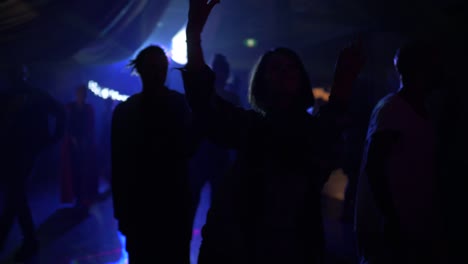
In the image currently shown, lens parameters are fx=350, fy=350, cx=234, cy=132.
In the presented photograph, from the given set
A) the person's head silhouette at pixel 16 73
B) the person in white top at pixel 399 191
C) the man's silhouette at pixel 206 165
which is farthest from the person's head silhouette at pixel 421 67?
the person's head silhouette at pixel 16 73

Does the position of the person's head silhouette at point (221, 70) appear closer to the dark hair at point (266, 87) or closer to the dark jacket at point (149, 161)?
the dark jacket at point (149, 161)

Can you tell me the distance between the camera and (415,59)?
74.9 inches

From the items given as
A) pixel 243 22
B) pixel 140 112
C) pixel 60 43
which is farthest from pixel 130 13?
pixel 243 22

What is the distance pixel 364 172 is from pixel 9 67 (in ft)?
12.0

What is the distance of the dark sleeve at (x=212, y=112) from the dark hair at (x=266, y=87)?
20cm

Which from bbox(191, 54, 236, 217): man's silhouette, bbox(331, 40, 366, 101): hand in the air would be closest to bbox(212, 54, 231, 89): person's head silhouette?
bbox(191, 54, 236, 217): man's silhouette

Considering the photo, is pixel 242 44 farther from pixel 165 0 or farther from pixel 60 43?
pixel 60 43

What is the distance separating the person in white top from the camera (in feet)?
5.23

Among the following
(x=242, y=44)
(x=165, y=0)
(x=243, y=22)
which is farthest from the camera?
(x=242, y=44)

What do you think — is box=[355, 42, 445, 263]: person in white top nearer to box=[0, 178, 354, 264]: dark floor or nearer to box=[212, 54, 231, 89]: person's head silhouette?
box=[0, 178, 354, 264]: dark floor

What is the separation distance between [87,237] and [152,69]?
2.99 meters

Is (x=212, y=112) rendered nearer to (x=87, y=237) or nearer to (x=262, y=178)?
(x=262, y=178)

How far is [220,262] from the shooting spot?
1.28 metres

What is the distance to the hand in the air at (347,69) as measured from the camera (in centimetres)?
140
